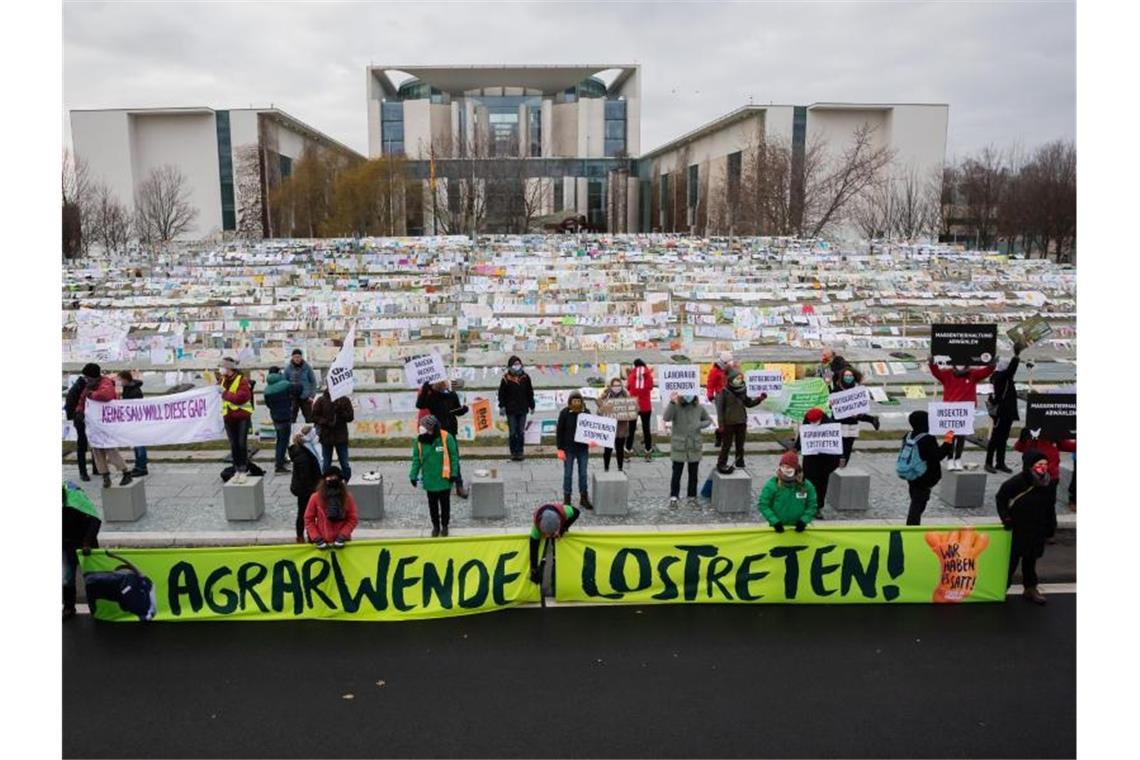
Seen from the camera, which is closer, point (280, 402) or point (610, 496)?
point (610, 496)

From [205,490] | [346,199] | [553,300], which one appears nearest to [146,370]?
[205,490]

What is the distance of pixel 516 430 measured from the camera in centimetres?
1241

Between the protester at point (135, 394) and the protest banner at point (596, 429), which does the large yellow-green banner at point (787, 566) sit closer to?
the protest banner at point (596, 429)

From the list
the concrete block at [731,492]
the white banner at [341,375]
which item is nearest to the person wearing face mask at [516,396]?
the white banner at [341,375]

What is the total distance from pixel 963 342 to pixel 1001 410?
1.12 meters

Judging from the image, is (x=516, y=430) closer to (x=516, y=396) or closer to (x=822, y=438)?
(x=516, y=396)

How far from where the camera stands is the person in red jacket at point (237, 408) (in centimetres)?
1096

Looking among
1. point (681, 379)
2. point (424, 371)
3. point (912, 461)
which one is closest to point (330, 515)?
point (424, 371)

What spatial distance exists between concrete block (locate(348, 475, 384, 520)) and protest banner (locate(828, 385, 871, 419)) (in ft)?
19.7

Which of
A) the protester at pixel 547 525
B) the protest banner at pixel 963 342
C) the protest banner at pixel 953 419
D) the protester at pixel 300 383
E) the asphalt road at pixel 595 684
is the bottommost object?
the asphalt road at pixel 595 684

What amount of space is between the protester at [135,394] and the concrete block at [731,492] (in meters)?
8.05

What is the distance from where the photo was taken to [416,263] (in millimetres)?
34969

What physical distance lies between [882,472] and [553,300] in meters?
14.6

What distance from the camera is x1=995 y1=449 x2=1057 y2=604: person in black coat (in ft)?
24.3
